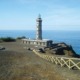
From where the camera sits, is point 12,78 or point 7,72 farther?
point 7,72

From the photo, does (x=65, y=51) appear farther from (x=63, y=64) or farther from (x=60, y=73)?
(x=60, y=73)

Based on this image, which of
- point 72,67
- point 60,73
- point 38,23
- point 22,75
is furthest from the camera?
point 38,23

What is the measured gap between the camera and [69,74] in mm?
22984

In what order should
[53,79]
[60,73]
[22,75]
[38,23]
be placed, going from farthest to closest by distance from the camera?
1. [38,23]
2. [60,73]
3. [22,75]
4. [53,79]

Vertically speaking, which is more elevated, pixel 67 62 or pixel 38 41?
pixel 67 62

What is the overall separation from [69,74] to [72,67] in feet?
9.31

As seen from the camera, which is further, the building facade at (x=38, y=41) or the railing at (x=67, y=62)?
the building facade at (x=38, y=41)

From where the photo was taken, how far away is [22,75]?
72.3ft

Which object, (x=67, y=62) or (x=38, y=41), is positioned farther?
(x=38, y=41)

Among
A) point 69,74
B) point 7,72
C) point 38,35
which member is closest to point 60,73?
point 69,74

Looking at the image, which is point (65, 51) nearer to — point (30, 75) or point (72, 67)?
point (72, 67)

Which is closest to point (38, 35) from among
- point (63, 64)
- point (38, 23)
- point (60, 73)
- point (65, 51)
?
point (38, 23)

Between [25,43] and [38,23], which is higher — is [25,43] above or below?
below

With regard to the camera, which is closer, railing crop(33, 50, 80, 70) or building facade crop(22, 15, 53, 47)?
railing crop(33, 50, 80, 70)
